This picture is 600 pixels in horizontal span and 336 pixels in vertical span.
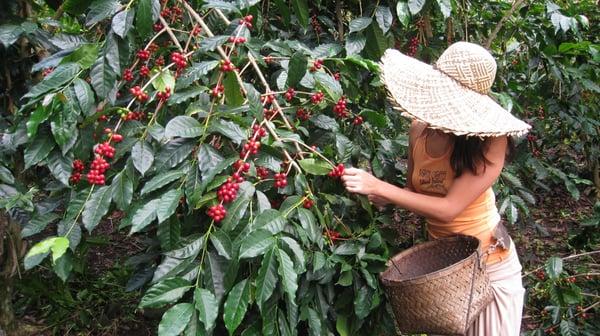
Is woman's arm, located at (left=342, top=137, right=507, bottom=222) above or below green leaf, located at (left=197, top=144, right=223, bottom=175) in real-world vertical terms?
below

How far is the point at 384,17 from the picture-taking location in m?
1.91

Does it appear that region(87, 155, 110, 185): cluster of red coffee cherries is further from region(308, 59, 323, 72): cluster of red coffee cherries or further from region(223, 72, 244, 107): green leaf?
region(308, 59, 323, 72): cluster of red coffee cherries

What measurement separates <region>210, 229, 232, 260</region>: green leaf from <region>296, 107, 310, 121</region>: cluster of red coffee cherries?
525 mm

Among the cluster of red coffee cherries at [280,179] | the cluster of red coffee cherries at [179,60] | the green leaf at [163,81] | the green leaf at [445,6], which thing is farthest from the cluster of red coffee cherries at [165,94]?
the green leaf at [445,6]

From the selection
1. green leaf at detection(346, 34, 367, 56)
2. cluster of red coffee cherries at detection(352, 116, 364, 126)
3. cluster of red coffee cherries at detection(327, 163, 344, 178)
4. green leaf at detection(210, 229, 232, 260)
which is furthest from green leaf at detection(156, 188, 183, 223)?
green leaf at detection(346, 34, 367, 56)

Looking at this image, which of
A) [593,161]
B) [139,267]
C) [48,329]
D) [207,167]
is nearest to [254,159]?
[207,167]

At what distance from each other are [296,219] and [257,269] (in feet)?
0.57

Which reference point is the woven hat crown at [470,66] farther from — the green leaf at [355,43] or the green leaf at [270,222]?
the green leaf at [270,222]

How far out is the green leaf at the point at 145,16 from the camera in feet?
4.48

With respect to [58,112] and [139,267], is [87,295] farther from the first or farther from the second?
[58,112]

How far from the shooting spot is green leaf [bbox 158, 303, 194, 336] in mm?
1159

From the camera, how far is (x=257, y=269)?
1.31 metres

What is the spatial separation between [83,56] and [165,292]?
0.61 metres

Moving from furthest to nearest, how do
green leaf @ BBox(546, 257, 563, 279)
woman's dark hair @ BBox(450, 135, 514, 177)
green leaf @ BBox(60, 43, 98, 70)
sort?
green leaf @ BBox(546, 257, 563, 279) < woman's dark hair @ BBox(450, 135, 514, 177) < green leaf @ BBox(60, 43, 98, 70)
